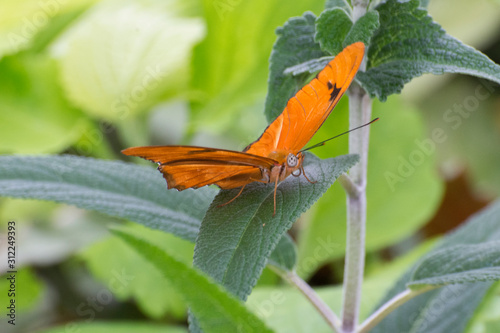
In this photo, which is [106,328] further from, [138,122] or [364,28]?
[364,28]

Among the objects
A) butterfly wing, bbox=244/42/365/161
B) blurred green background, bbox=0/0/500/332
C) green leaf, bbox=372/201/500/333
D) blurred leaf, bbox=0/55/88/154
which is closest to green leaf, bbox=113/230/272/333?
butterfly wing, bbox=244/42/365/161

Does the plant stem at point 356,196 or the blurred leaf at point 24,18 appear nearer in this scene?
the plant stem at point 356,196

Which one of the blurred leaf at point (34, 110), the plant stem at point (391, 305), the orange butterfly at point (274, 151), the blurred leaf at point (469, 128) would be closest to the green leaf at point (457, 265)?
the plant stem at point (391, 305)

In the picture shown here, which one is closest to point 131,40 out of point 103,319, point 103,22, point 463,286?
→ point 103,22

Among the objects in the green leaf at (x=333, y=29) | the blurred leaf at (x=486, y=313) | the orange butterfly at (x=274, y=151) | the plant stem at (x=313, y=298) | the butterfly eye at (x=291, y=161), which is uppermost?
the green leaf at (x=333, y=29)

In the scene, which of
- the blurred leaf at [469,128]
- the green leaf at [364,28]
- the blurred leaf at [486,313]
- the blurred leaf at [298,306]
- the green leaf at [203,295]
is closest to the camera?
the green leaf at [203,295]

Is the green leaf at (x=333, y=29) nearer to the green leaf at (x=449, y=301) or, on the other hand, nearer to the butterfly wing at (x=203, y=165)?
the butterfly wing at (x=203, y=165)
